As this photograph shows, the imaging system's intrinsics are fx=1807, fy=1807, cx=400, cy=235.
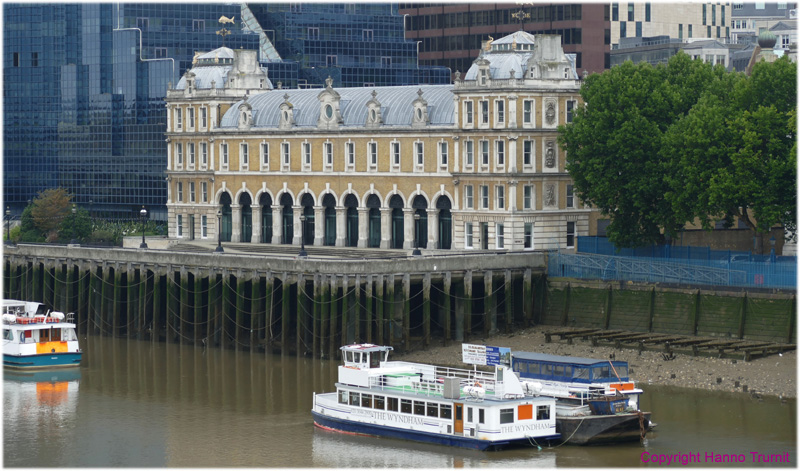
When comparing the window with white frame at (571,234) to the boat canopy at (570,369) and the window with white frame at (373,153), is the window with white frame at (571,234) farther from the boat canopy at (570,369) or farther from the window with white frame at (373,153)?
the boat canopy at (570,369)

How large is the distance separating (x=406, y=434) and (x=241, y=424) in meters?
8.93

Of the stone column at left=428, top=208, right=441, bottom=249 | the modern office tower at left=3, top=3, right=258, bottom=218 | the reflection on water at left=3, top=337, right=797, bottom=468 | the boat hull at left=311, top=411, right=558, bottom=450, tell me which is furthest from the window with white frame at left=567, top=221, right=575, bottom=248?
the modern office tower at left=3, top=3, right=258, bottom=218

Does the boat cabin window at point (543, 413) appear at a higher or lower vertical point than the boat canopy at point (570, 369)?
lower

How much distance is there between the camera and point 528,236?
116 meters

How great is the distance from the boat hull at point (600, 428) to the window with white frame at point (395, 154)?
48.0 metres

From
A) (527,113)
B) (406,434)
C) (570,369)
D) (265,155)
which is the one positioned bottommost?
(406,434)

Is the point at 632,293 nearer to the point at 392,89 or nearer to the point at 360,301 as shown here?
the point at 360,301

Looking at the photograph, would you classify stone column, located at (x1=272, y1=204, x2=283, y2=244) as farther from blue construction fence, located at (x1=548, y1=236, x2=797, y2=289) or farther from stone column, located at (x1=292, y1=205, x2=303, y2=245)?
blue construction fence, located at (x1=548, y1=236, x2=797, y2=289)

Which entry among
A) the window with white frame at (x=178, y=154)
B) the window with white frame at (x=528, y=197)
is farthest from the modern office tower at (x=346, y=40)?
the window with white frame at (x=528, y=197)

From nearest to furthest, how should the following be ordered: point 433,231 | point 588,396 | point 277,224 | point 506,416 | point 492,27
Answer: point 506,416 → point 588,396 → point 433,231 → point 277,224 → point 492,27

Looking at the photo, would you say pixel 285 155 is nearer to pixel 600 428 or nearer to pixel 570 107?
pixel 570 107

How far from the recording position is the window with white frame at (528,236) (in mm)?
115562

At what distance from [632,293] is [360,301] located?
15557mm

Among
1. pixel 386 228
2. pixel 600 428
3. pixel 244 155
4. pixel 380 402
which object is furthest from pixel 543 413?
pixel 244 155
